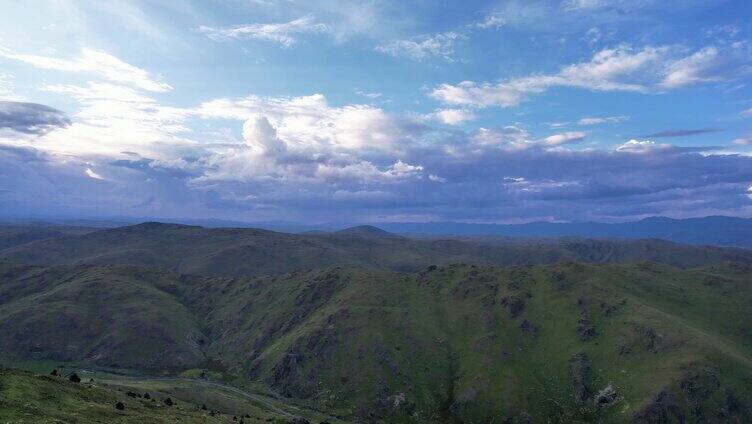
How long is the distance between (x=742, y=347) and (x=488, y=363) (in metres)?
91.4

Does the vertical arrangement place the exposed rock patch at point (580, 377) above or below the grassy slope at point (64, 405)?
below

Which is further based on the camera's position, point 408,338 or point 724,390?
point 408,338

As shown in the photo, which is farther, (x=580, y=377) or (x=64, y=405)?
(x=580, y=377)

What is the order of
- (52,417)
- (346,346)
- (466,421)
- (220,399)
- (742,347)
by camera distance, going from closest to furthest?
1. (52,417)
2. (220,399)
3. (466,421)
4. (742,347)
5. (346,346)

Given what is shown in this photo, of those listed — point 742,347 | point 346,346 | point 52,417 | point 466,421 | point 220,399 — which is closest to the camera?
point 52,417

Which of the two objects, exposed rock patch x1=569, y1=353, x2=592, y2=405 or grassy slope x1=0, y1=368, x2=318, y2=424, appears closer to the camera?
grassy slope x1=0, y1=368, x2=318, y2=424

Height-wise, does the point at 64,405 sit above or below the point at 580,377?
above

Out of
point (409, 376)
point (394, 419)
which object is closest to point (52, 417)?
point (394, 419)

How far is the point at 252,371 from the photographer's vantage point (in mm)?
197750

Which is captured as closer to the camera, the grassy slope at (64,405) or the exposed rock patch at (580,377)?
the grassy slope at (64,405)

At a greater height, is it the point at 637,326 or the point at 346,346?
the point at 637,326

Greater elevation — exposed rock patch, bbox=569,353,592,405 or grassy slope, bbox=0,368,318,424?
grassy slope, bbox=0,368,318,424

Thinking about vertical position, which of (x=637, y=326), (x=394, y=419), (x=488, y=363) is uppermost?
(x=637, y=326)

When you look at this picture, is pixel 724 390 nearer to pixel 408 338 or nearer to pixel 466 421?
pixel 466 421
